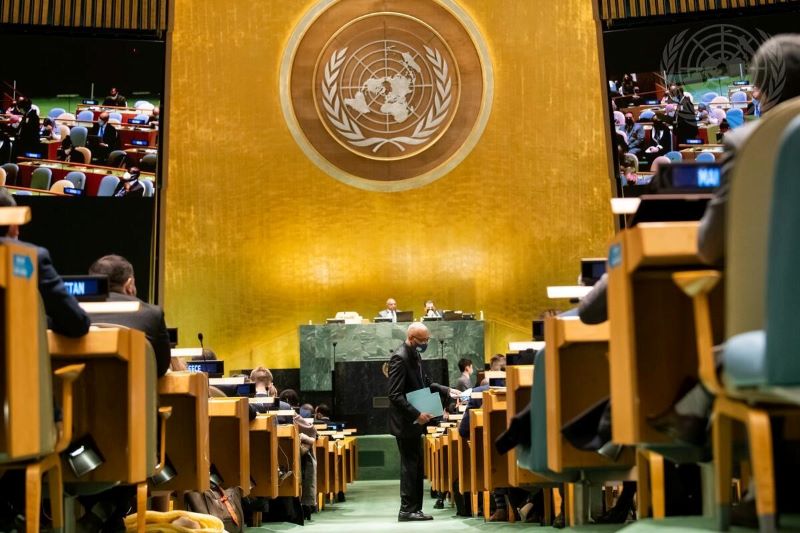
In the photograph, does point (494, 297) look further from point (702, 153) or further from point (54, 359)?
point (54, 359)

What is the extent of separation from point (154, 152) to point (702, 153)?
6496mm

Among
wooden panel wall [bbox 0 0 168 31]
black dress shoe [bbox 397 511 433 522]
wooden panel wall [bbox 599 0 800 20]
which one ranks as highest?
wooden panel wall [bbox 0 0 168 31]

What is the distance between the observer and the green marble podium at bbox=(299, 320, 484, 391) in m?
12.5

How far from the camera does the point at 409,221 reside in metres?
14.4

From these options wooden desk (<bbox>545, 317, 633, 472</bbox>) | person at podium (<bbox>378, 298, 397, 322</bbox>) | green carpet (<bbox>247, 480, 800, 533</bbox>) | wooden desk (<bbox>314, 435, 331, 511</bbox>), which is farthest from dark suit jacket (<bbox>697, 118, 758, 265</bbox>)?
person at podium (<bbox>378, 298, 397, 322</bbox>)

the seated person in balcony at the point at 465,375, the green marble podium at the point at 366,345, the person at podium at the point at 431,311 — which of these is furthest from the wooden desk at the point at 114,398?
the person at podium at the point at 431,311

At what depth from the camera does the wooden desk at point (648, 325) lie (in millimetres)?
2424

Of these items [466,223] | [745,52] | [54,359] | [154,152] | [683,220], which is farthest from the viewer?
[466,223]

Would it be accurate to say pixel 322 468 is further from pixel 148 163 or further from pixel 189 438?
pixel 148 163

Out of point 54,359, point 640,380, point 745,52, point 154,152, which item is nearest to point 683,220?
point 640,380

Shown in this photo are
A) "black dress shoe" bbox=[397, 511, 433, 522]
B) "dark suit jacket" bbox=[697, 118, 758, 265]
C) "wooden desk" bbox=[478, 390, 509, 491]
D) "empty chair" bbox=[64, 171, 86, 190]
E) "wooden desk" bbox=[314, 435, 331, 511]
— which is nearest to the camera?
"dark suit jacket" bbox=[697, 118, 758, 265]

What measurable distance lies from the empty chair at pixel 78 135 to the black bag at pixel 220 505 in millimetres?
8129

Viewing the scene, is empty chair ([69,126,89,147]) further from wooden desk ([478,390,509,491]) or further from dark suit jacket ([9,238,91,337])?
dark suit jacket ([9,238,91,337])

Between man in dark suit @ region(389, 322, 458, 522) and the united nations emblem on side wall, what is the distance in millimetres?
6854
